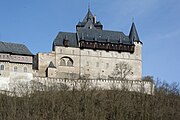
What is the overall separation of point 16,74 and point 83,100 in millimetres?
15460

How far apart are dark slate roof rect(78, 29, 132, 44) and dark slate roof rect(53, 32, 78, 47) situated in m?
1.06

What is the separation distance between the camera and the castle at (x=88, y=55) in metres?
67.5

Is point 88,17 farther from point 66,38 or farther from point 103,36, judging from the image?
point 66,38

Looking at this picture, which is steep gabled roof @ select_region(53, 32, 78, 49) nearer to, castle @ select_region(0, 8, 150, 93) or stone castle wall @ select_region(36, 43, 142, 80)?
castle @ select_region(0, 8, 150, 93)

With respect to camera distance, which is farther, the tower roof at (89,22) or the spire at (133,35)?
the tower roof at (89,22)

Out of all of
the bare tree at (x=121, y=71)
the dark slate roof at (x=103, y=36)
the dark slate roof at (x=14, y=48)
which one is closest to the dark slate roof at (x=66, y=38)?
the dark slate roof at (x=103, y=36)

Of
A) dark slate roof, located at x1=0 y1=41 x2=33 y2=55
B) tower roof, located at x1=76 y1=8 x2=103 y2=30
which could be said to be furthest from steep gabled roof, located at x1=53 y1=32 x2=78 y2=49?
dark slate roof, located at x1=0 y1=41 x2=33 y2=55

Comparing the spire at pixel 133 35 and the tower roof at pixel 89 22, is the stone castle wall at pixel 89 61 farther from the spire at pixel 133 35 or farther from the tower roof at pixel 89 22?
the tower roof at pixel 89 22

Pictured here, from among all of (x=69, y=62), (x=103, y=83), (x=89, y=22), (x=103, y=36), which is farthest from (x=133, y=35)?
(x=103, y=83)

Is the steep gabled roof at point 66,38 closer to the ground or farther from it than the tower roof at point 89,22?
closer to the ground

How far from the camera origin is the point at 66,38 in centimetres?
7144

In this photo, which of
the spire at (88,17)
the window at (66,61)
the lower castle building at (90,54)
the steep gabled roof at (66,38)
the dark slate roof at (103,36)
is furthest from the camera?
the spire at (88,17)

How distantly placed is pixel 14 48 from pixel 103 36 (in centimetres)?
1703

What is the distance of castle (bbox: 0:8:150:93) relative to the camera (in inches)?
2657
